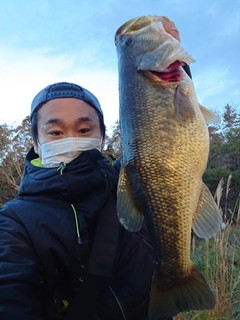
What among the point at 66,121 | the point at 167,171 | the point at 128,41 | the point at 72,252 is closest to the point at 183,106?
the point at 167,171

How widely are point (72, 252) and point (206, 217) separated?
0.81 metres

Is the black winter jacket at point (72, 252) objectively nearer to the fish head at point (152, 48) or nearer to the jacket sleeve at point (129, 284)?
the jacket sleeve at point (129, 284)

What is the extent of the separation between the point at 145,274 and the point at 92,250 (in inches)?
14.6

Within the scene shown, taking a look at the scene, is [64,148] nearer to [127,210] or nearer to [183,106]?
[127,210]

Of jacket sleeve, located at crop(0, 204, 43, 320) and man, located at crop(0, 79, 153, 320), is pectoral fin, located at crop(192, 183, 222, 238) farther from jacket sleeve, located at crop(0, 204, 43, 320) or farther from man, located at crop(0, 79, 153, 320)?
jacket sleeve, located at crop(0, 204, 43, 320)

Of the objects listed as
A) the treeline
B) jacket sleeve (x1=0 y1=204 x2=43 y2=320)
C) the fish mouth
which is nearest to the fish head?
the fish mouth

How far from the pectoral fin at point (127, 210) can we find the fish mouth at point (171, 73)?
546mm

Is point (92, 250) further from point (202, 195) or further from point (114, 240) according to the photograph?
point (202, 195)

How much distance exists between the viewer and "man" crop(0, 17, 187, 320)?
2.07 meters

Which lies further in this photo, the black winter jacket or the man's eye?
the man's eye

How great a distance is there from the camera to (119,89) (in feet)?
6.53

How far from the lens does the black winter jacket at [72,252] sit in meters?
2.09

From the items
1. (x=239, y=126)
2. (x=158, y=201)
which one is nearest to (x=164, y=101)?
(x=158, y=201)

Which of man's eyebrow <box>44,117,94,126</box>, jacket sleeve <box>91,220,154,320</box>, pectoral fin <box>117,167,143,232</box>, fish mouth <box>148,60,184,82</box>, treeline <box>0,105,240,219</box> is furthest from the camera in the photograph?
treeline <box>0,105,240,219</box>
